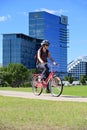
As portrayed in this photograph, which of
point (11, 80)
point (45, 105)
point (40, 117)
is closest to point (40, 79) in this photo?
point (45, 105)

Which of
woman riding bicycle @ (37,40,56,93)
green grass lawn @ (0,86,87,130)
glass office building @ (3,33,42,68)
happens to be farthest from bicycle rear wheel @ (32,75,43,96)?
glass office building @ (3,33,42,68)

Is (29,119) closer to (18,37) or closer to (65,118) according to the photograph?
(65,118)

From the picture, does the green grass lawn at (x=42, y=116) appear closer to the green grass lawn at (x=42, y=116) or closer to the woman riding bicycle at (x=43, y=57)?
the green grass lawn at (x=42, y=116)

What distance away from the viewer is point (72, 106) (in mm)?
10734

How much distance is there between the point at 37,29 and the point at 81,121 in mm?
188818

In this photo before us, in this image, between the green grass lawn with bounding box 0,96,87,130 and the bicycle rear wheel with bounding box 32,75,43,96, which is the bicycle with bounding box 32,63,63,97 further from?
the green grass lawn with bounding box 0,96,87,130

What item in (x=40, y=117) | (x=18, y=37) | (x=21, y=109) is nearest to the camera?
(x=40, y=117)

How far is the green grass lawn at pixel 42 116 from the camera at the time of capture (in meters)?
7.77

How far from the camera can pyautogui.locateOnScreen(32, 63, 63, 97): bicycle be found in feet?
47.4

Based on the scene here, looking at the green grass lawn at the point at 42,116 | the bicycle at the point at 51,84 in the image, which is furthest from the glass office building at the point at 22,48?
the green grass lawn at the point at 42,116

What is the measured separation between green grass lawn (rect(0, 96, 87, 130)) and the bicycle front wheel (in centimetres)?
284

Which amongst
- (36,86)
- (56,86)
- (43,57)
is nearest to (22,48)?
(36,86)

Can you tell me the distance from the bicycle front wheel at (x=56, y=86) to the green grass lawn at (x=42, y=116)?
9.32 feet

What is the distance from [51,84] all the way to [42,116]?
5.79 m
